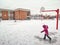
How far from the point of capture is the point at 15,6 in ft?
5.14

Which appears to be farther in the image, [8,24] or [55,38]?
[55,38]

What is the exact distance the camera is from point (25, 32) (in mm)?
1574

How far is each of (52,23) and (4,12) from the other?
0.76 metres

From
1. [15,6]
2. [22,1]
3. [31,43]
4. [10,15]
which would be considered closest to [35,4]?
[22,1]

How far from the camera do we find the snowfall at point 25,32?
149 centimetres

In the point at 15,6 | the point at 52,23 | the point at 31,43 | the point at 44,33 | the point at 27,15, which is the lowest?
the point at 31,43

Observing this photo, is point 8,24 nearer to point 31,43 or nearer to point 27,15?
point 27,15

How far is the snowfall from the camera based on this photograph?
149cm

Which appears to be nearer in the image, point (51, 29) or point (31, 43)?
point (31, 43)

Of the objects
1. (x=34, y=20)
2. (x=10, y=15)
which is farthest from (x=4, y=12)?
(x=34, y=20)

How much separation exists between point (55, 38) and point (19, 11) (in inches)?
27.4

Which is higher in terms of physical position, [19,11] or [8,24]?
[19,11]

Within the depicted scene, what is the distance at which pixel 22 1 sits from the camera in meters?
1.60

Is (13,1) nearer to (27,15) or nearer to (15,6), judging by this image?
(15,6)
